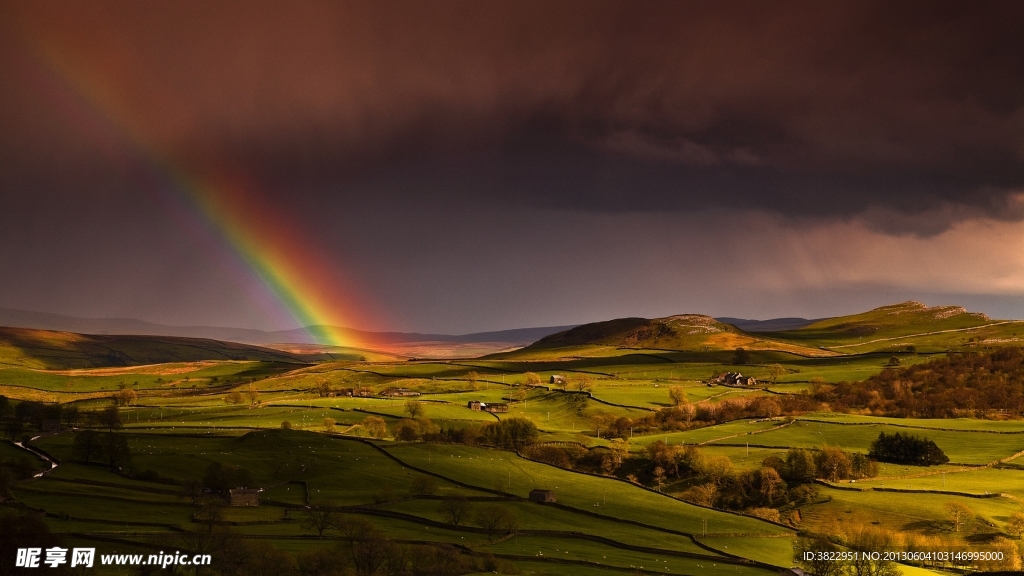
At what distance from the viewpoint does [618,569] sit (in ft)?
226

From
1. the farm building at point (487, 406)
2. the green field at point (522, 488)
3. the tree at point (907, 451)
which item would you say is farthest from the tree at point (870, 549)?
the farm building at point (487, 406)

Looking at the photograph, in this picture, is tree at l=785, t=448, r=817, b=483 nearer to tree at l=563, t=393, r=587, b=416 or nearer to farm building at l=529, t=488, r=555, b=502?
farm building at l=529, t=488, r=555, b=502

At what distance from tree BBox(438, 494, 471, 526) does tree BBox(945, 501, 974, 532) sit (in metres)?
54.5

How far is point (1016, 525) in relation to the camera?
280ft

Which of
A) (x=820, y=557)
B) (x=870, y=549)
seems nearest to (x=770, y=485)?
(x=870, y=549)

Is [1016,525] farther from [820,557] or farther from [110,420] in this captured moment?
[110,420]

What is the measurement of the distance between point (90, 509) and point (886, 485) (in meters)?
98.1

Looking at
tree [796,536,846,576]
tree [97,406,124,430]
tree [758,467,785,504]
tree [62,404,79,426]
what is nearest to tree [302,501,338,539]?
tree [796,536,846,576]

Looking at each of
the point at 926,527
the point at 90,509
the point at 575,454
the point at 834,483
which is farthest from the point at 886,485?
the point at 90,509

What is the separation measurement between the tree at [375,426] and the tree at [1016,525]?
98.4m

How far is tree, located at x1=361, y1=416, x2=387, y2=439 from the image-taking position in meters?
147

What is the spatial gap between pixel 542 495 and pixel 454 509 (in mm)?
16461

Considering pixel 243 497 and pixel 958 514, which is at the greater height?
pixel 243 497

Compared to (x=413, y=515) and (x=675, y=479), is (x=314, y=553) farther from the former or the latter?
(x=675, y=479)
